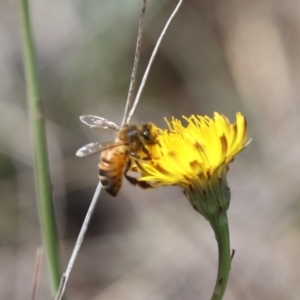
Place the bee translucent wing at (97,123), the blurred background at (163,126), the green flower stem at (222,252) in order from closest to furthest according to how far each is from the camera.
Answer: the green flower stem at (222,252) < the bee translucent wing at (97,123) < the blurred background at (163,126)

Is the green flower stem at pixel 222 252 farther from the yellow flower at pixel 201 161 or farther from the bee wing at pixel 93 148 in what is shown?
the bee wing at pixel 93 148

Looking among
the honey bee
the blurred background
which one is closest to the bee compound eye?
the honey bee

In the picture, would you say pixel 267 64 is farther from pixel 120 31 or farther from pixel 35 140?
pixel 35 140

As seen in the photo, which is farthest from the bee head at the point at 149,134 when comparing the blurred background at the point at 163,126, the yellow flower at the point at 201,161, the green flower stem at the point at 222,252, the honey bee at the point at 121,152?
the blurred background at the point at 163,126

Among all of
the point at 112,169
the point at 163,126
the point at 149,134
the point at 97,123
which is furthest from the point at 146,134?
the point at 163,126

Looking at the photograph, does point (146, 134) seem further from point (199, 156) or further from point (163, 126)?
point (163, 126)

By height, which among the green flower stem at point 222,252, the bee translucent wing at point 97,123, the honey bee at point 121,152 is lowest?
the green flower stem at point 222,252
